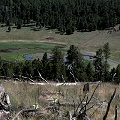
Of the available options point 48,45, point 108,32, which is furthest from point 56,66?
point 108,32

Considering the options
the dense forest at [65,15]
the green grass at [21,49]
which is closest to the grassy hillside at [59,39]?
the green grass at [21,49]

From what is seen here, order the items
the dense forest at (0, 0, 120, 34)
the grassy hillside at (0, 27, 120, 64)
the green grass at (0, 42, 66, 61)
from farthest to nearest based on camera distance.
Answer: the dense forest at (0, 0, 120, 34) < the grassy hillside at (0, 27, 120, 64) < the green grass at (0, 42, 66, 61)

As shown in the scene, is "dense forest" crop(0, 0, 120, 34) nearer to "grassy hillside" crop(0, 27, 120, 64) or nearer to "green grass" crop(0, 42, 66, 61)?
"grassy hillside" crop(0, 27, 120, 64)

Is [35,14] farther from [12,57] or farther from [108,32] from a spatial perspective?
[12,57]

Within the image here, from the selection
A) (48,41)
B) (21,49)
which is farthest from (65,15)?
(21,49)

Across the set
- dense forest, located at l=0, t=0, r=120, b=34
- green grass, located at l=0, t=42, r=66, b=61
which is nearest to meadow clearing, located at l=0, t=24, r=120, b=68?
green grass, located at l=0, t=42, r=66, b=61

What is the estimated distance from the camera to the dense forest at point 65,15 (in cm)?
16525

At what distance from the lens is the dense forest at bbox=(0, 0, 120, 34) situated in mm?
165250

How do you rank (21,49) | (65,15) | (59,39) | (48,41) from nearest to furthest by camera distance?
(21,49)
(48,41)
(59,39)
(65,15)

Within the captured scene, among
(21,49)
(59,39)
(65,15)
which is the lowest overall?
(21,49)

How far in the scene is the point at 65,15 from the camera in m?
186

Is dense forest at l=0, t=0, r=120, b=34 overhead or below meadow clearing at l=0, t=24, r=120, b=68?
overhead

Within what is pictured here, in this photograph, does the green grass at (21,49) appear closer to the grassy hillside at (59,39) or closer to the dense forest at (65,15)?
the grassy hillside at (59,39)

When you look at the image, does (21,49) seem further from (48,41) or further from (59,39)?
(59,39)
